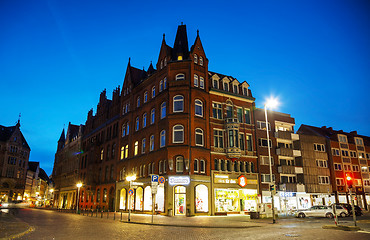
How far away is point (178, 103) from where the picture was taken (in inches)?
1510

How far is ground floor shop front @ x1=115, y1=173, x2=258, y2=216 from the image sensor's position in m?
34.6

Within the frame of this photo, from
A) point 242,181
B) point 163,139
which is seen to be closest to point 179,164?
point 163,139

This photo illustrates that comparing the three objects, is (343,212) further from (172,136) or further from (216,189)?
(172,136)

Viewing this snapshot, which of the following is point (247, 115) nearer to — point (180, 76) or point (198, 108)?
point (198, 108)

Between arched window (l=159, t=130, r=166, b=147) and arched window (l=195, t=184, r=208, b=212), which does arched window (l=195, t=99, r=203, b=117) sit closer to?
arched window (l=159, t=130, r=166, b=147)

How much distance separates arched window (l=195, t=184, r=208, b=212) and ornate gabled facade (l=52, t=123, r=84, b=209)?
135 feet

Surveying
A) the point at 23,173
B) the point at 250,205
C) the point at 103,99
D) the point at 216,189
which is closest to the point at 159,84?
the point at 216,189

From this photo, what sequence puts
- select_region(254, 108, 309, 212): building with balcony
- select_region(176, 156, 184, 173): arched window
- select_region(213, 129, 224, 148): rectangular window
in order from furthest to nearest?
select_region(254, 108, 309, 212): building with balcony, select_region(213, 129, 224, 148): rectangular window, select_region(176, 156, 184, 173): arched window

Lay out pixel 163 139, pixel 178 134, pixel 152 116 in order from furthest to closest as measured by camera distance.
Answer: pixel 152 116, pixel 163 139, pixel 178 134

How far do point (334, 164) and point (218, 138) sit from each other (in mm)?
28474

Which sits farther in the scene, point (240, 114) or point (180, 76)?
point (240, 114)

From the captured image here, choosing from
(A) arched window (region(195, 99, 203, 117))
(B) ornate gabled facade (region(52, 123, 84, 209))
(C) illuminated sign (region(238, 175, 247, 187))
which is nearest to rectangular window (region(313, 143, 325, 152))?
(C) illuminated sign (region(238, 175, 247, 187))

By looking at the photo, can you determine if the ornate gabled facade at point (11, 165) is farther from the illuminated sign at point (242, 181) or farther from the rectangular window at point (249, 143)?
the rectangular window at point (249, 143)

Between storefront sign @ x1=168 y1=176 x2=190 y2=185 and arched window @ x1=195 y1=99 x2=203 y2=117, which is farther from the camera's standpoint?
arched window @ x1=195 y1=99 x2=203 y2=117
